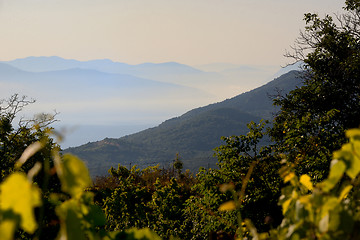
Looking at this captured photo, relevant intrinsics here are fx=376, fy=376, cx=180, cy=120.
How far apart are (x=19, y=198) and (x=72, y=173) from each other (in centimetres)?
11

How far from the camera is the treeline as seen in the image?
84cm

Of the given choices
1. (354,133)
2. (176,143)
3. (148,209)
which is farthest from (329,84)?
(176,143)

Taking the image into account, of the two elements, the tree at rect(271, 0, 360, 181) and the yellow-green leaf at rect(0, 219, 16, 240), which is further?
the tree at rect(271, 0, 360, 181)

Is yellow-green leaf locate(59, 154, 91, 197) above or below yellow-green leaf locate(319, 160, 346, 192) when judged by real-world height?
above

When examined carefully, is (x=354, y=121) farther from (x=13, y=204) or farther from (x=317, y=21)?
(x=13, y=204)

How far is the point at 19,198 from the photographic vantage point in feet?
2.29

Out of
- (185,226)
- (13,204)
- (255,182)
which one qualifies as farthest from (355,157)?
(185,226)

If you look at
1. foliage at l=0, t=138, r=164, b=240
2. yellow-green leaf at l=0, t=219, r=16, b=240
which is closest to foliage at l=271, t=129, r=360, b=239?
foliage at l=0, t=138, r=164, b=240

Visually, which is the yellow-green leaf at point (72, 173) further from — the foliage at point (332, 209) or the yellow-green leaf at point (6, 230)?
the foliage at point (332, 209)

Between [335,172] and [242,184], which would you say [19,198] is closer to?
[335,172]

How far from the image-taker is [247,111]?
655ft

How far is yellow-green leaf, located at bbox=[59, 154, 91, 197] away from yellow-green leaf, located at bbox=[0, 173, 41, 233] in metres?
0.08

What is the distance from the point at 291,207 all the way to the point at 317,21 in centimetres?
1628

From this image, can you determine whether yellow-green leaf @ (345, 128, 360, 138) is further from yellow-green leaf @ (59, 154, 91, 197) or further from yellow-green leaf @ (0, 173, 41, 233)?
yellow-green leaf @ (0, 173, 41, 233)
